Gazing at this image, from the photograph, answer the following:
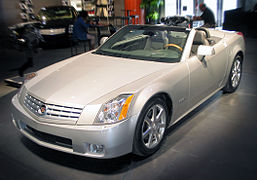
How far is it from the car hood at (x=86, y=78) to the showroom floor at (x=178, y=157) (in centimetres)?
68

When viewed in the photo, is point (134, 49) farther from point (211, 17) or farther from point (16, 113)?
point (211, 17)

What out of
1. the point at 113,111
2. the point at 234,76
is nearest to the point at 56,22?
the point at 234,76

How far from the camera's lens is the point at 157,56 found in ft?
11.7

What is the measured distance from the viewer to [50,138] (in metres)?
2.73

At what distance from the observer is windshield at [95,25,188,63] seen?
3.57 meters

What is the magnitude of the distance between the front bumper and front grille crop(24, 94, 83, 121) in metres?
0.08

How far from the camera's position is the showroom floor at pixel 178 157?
8.91ft

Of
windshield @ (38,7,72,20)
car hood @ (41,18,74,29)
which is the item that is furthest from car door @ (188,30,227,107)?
windshield @ (38,7,72,20)

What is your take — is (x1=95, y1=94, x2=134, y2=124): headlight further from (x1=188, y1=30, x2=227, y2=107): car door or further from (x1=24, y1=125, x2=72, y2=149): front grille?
(x1=188, y1=30, x2=227, y2=107): car door

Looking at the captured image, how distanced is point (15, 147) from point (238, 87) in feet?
13.0

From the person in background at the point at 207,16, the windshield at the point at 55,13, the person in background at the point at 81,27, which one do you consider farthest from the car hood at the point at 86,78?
the windshield at the point at 55,13

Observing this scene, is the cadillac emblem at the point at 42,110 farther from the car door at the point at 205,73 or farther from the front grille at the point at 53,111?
the car door at the point at 205,73

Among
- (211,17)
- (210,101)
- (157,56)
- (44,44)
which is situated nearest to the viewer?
(157,56)

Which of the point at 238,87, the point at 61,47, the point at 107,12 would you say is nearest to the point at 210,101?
the point at 238,87
